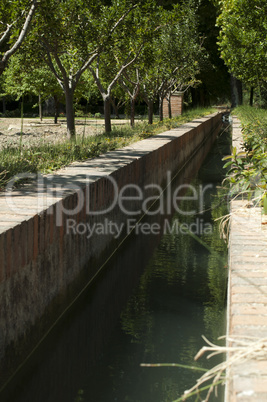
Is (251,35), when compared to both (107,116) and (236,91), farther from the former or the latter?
(236,91)

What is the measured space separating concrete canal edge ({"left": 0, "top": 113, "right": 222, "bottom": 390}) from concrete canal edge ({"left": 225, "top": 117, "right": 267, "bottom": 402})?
5.50 feet

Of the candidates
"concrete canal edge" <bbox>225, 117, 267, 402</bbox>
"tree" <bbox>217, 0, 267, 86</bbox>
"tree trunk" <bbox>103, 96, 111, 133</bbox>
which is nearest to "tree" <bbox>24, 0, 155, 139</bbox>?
Result: "tree trunk" <bbox>103, 96, 111, 133</bbox>

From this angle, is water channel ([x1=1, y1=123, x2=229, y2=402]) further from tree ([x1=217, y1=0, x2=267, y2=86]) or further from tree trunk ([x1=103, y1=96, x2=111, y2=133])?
tree ([x1=217, y1=0, x2=267, y2=86])

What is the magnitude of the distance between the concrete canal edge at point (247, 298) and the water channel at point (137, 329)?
124 cm

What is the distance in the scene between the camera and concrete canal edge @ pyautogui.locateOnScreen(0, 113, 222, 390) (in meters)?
5.14

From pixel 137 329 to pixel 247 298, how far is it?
3.04 m

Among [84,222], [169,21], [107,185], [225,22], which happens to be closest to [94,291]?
[84,222]

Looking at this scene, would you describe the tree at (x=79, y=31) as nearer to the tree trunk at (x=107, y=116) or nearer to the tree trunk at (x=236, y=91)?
the tree trunk at (x=107, y=116)

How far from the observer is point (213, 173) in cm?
1855

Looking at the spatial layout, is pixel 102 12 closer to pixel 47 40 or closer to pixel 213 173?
pixel 47 40

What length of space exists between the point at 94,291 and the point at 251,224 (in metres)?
2.62

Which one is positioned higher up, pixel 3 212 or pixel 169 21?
pixel 169 21

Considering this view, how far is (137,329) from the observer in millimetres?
6621

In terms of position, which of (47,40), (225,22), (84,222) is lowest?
(84,222)
